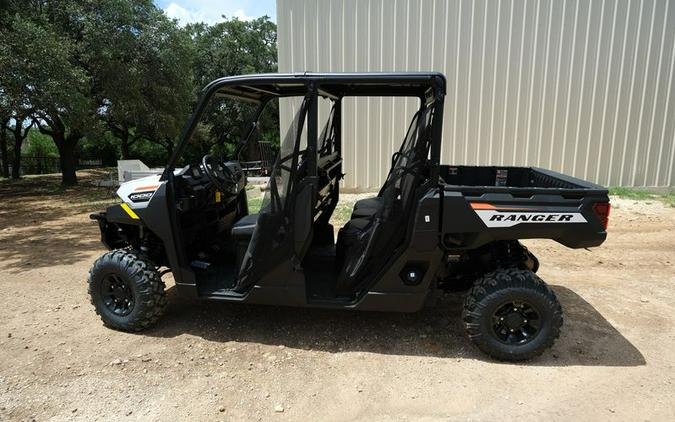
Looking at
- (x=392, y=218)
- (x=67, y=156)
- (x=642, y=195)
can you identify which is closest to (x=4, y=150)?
Result: (x=67, y=156)

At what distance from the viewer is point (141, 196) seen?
363 cm

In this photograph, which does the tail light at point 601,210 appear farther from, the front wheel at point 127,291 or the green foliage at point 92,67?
the green foliage at point 92,67

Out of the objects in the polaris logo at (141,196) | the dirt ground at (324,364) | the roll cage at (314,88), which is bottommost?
the dirt ground at (324,364)

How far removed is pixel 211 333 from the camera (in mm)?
3812

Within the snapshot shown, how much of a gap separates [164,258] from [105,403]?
4.53 feet

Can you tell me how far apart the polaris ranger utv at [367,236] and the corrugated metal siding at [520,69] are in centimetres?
747

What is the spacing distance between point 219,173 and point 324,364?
1946mm

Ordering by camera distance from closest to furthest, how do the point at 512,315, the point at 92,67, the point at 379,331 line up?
the point at 512,315 → the point at 379,331 → the point at 92,67

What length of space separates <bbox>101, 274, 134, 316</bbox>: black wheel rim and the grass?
10.6 metres

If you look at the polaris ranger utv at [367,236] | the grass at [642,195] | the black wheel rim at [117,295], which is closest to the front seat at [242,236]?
the polaris ranger utv at [367,236]

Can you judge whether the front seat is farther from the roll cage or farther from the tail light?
the tail light

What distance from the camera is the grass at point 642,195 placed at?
10148mm

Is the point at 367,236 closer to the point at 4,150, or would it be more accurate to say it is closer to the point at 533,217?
the point at 533,217

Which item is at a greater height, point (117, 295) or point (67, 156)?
point (67, 156)
